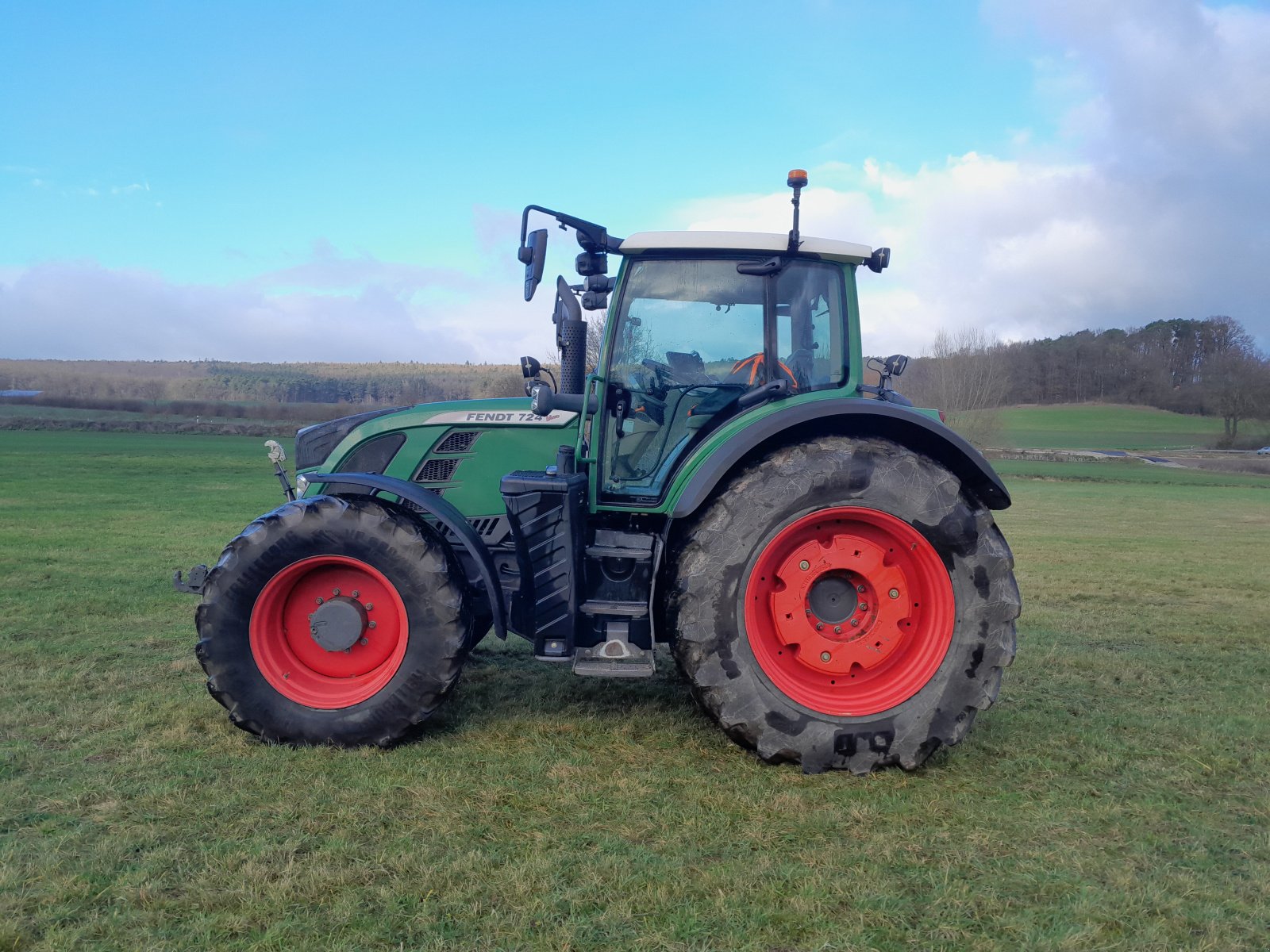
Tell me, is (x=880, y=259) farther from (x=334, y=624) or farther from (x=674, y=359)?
(x=334, y=624)

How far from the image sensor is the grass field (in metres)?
2.74

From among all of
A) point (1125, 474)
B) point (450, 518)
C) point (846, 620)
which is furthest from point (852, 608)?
point (1125, 474)

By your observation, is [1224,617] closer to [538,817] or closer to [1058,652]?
[1058,652]

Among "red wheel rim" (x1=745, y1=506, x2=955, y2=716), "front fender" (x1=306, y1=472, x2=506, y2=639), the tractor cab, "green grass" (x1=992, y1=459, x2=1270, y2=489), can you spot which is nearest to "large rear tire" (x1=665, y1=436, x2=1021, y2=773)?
"red wheel rim" (x1=745, y1=506, x2=955, y2=716)

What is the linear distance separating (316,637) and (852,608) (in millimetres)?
2550

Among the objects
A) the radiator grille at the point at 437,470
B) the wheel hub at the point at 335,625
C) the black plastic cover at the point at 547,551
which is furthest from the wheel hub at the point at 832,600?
the wheel hub at the point at 335,625

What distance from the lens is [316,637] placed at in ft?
14.0

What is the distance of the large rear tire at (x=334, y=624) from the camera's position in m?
4.18

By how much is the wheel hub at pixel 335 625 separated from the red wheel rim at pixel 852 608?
6.21ft

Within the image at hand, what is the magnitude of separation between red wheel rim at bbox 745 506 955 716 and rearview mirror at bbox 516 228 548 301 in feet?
5.68

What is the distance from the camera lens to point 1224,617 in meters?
7.95

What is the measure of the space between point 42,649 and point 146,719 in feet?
6.57

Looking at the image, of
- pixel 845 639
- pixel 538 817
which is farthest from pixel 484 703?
pixel 845 639

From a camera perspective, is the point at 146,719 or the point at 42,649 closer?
the point at 146,719
